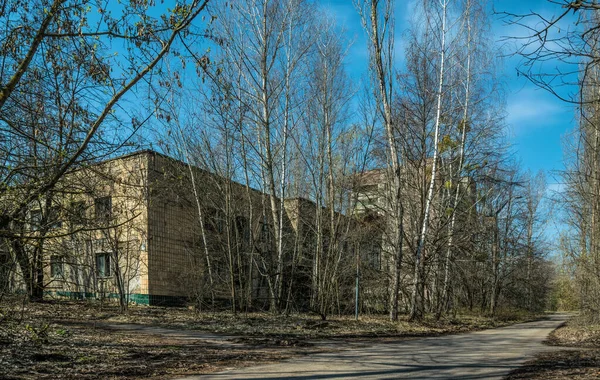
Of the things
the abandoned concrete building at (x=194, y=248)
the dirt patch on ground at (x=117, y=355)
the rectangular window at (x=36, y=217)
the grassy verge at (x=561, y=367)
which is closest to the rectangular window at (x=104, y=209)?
the rectangular window at (x=36, y=217)

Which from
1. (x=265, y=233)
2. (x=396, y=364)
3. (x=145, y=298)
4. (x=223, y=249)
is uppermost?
(x=265, y=233)

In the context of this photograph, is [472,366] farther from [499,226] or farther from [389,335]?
[499,226]

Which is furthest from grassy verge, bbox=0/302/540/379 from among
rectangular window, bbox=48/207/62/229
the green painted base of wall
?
the green painted base of wall

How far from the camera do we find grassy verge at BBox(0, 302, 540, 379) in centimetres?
663

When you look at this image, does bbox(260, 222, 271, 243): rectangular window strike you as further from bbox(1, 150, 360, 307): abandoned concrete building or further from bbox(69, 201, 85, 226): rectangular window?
bbox(69, 201, 85, 226): rectangular window

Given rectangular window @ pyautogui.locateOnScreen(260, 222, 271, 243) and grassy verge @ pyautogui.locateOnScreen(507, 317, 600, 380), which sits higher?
rectangular window @ pyautogui.locateOnScreen(260, 222, 271, 243)

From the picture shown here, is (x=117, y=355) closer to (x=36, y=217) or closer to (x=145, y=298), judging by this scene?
(x=36, y=217)

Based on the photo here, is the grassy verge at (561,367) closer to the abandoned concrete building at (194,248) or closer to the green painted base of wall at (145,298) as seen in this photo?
the abandoned concrete building at (194,248)

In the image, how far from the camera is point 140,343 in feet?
29.6

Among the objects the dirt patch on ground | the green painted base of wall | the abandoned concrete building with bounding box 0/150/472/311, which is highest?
the abandoned concrete building with bounding box 0/150/472/311

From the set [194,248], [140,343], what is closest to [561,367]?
[140,343]

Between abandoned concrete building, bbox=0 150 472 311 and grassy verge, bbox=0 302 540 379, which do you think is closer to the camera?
grassy verge, bbox=0 302 540 379

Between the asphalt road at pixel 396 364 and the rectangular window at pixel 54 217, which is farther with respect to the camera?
the rectangular window at pixel 54 217

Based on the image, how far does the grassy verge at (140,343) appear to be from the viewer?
6.63 meters
